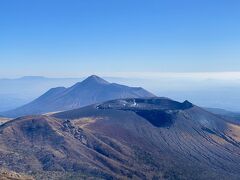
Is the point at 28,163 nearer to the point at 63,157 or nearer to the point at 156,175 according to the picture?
the point at 63,157

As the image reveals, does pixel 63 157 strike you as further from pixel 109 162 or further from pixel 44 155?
pixel 109 162

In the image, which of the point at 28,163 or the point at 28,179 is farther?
the point at 28,163

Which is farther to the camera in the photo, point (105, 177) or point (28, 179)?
point (105, 177)

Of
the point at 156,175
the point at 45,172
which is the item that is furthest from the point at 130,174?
the point at 45,172

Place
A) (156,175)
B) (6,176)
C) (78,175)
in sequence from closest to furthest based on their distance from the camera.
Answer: (6,176), (78,175), (156,175)

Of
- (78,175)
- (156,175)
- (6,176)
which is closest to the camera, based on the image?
(6,176)

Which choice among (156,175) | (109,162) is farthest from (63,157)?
(156,175)

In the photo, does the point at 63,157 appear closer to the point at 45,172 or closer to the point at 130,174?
the point at 45,172

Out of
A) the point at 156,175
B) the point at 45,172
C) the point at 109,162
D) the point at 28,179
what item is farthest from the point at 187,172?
the point at 28,179
